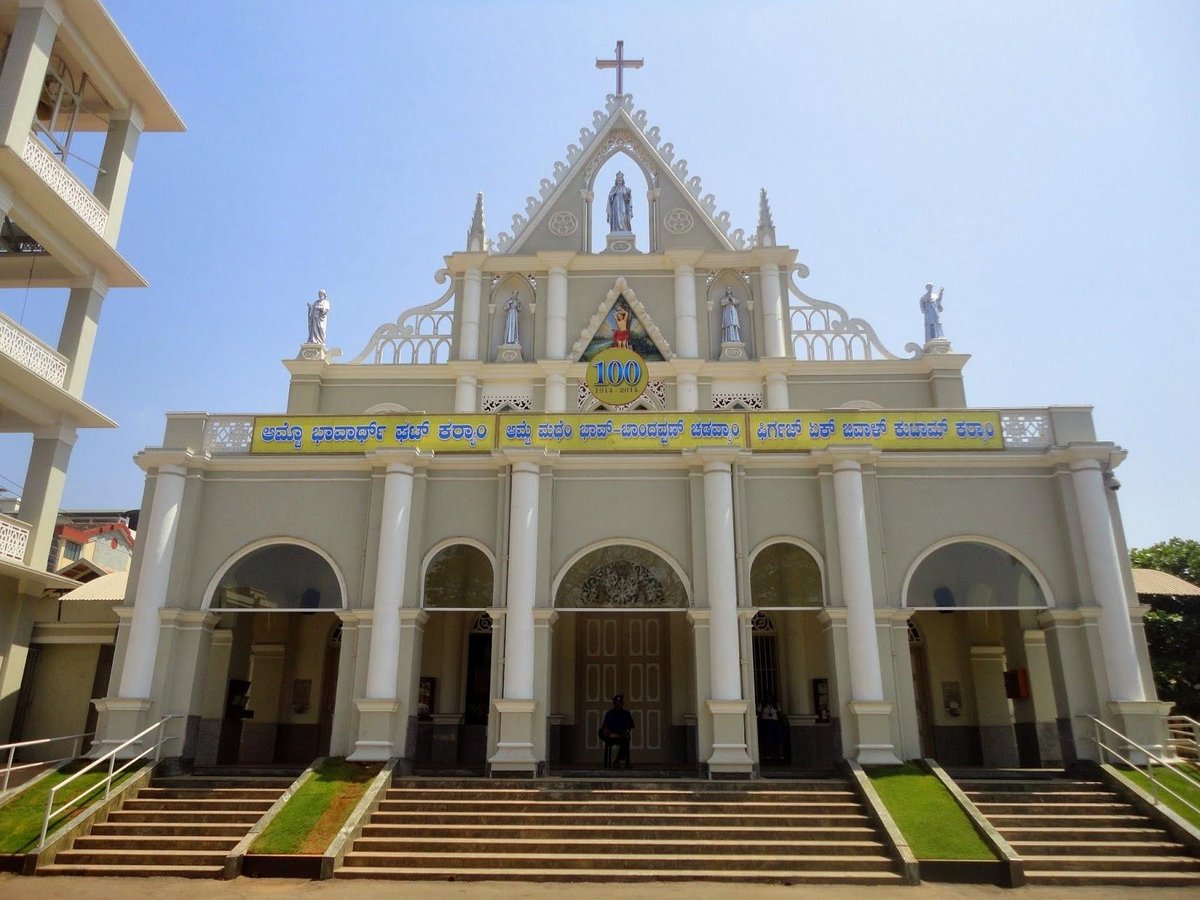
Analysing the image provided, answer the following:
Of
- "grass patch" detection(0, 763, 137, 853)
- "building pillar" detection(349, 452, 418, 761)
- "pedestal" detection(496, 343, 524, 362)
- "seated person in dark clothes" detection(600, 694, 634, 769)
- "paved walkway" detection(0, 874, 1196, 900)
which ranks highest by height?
"pedestal" detection(496, 343, 524, 362)

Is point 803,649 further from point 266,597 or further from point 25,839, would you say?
point 25,839

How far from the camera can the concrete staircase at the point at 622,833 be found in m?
11.4

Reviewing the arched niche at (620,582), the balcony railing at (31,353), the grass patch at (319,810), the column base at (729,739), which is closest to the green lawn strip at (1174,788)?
the column base at (729,739)

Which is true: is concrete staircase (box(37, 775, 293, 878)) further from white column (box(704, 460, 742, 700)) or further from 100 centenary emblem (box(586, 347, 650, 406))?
100 centenary emblem (box(586, 347, 650, 406))

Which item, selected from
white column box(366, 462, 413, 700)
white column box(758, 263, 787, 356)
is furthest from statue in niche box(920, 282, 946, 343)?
white column box(366, 462, 413, 700)

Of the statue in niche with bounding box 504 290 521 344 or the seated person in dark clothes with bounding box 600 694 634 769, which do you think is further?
the statue in niche with bounding box 504 290 521 344

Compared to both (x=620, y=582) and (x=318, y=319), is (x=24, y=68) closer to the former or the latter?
(x=318, y=319)

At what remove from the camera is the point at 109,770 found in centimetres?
1347

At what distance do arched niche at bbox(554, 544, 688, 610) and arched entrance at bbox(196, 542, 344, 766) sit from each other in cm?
411

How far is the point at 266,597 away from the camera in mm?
16281

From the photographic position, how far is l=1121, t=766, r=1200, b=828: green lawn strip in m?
12.4

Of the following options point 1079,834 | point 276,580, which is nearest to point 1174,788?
point 1079,834

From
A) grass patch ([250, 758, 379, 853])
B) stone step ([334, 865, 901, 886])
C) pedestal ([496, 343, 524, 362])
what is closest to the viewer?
stone step ([334, 865, 901, 886])

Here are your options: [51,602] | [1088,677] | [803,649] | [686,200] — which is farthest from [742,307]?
[51,602]
